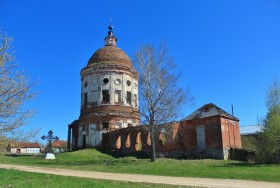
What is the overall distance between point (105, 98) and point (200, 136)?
1549 cm

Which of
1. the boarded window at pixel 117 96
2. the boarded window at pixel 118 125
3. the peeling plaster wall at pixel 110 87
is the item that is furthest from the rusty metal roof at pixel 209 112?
the boarded window at pixel 117 96

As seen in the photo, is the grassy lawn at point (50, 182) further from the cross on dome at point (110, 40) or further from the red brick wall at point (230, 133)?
the cross on dome at point (110, 40)

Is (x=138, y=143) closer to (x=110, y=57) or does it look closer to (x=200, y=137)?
(x=200, y=137)

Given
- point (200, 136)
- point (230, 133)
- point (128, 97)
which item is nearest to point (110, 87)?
point (128, 97)

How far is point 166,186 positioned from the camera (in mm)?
12469

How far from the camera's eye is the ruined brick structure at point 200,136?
32.1 metres

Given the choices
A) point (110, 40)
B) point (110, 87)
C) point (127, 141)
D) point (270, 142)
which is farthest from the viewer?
point (110, 40)

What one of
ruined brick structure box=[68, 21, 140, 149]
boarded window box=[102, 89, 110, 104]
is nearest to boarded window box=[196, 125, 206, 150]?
ruined brick structure box=[68, 21, 140, 149]

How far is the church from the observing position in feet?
108

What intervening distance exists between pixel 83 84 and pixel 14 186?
3405 centimetres

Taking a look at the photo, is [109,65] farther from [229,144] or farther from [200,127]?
[229,144]

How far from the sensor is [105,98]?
145 ft

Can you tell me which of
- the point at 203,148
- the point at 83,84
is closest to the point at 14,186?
the point at 203,148

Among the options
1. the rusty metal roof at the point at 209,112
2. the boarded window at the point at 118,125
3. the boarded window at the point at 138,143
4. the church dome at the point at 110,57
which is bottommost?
the boarded window at the point at 138,143
